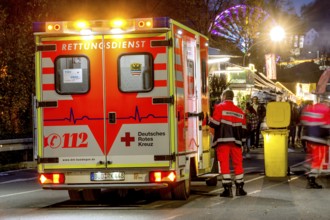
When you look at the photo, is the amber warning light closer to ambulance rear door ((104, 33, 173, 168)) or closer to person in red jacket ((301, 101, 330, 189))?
ambulance rear door ((104, 33, 173, 168))

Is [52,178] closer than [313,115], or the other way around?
[52,178]

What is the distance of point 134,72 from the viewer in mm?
10461

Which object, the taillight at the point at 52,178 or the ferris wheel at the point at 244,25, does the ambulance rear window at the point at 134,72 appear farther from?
the ferris wheel at the point at 244,25

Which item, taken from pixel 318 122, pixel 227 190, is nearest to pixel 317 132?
pixel 318 122

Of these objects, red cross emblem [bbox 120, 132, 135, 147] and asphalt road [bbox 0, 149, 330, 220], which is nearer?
asphalt road [bbox 0, 149, 330, 220]

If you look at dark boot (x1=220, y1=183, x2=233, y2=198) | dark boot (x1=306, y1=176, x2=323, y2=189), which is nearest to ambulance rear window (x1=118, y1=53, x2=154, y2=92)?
dark boot (x1=220, y1=183, x2=233, y2=198)

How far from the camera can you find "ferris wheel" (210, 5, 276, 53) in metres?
45.5

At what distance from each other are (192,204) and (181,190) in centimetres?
34

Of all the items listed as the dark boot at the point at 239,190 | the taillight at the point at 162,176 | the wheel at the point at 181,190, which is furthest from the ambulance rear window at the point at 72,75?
the dark boot at the point at 239,190

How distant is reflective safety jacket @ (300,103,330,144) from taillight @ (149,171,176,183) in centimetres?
371

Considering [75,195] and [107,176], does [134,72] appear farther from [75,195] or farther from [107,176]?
[75,195]

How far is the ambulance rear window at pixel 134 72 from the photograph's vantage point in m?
10.4

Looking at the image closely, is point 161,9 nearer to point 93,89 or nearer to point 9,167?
point 9,167

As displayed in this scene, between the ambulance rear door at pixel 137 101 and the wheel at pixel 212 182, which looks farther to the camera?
the wheel at pixel 212 182
